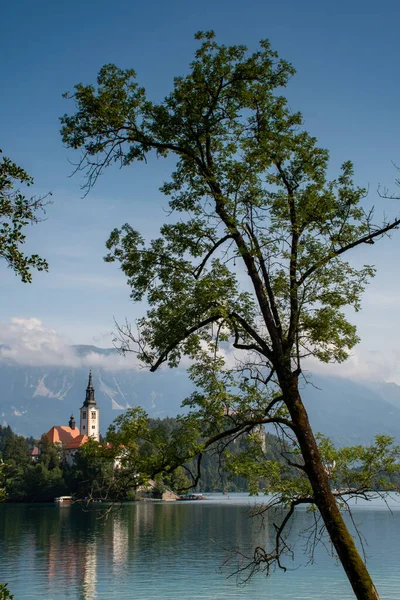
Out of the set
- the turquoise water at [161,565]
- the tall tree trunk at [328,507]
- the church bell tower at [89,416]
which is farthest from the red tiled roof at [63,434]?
the tall tree trunk at [328,507]

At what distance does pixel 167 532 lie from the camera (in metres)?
53.1

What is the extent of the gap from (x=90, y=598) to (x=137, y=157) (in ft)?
77.9

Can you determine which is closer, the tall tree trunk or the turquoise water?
the tall tree trunk

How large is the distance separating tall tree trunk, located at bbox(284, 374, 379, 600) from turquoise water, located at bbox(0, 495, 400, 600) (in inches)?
313

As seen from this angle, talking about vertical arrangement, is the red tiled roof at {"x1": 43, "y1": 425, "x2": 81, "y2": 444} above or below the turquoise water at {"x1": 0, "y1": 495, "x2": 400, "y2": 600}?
above


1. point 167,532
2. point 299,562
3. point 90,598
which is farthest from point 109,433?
point 167,532

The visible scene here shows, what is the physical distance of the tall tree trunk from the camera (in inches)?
296

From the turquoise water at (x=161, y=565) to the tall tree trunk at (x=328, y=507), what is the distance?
796 cm

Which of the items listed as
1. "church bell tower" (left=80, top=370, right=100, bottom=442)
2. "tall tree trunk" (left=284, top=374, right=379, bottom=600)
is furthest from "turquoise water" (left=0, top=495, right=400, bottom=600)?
"church bell tower" (left=80, top=370, right=100, bottom=442)

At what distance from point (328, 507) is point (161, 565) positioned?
30.4 metres

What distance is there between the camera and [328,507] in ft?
25.7

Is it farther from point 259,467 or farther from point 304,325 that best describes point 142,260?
point 259,467

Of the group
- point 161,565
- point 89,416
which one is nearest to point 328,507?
point 161,565

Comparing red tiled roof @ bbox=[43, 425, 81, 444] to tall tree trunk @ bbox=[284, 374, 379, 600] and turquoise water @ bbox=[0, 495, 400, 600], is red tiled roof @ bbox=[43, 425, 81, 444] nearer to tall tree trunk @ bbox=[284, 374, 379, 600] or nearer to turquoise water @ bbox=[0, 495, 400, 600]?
turquoise water @ bbox=[0, 495, 400, 600]
